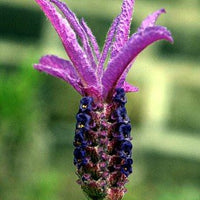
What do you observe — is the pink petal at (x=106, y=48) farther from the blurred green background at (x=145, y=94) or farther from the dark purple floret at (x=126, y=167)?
the blurred green background at (x=145, y=94)

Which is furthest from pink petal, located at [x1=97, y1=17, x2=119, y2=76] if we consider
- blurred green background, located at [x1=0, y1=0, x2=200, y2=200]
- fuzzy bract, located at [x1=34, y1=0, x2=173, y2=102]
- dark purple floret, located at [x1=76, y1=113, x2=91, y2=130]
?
blurred green background, located at [x1=0, y1=0, x2=200, y2=200]

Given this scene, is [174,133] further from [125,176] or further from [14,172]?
[125,176]

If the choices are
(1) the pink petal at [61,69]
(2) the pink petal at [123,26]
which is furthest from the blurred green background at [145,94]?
(2) the pink petal at [123,26]

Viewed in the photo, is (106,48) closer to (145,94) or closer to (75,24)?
(75,24)

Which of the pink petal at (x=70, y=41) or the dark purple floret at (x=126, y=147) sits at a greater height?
the pink petal at (x=70, y=41)

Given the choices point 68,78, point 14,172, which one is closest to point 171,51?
point 14,172

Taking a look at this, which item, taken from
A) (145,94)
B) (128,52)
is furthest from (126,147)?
(145,94)

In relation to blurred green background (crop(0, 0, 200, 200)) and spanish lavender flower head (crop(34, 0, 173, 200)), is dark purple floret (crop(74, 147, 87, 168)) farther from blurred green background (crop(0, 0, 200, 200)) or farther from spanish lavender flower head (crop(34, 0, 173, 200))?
blurred green background (crop(0, 0, 200, 200))
